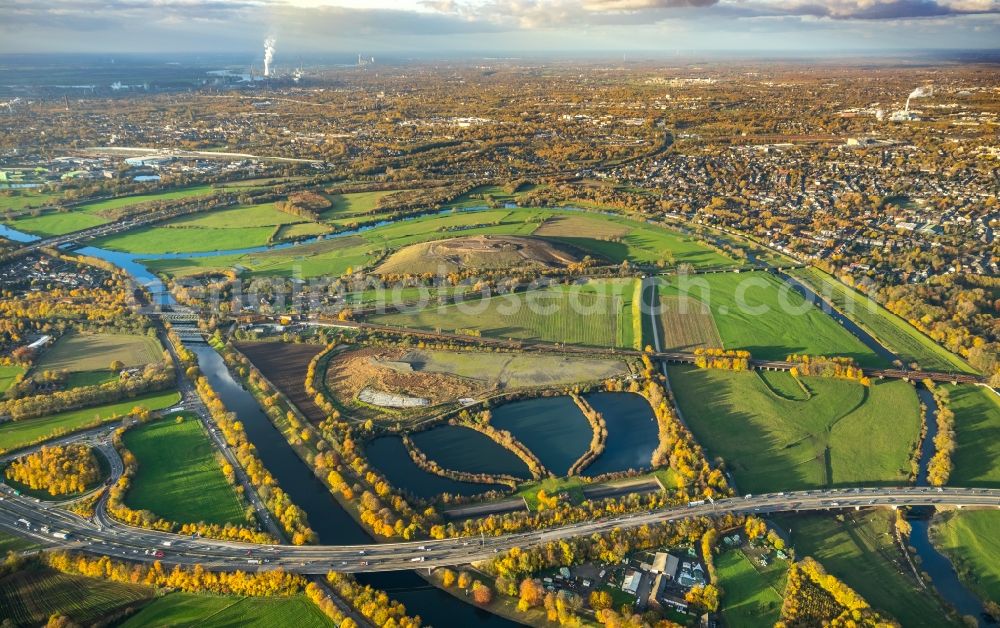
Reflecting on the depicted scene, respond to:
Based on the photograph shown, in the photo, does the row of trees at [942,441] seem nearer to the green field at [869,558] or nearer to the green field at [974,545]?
the green field at [974,545]

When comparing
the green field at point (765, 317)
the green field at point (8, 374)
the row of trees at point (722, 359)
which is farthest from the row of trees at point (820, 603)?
the green field at point (8, 374)

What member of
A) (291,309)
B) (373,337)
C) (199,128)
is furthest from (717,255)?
(199,128)

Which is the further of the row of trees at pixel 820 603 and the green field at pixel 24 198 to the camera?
the green field at pixel 24 198

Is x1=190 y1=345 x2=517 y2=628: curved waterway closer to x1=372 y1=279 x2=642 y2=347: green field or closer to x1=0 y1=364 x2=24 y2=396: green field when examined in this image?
x1=0 y1=364 x2=24 y2=396: green field

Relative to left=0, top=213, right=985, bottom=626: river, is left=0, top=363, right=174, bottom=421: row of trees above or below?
above

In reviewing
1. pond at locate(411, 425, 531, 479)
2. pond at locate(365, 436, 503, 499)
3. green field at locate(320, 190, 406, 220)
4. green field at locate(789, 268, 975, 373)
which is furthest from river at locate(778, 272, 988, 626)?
green field at locate(320, 190, 406, 220)

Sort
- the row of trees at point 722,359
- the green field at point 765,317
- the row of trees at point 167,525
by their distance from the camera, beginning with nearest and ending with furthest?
the row of trees at point 167,525, the row of trees at point 722,359, the green field at point 765,317
